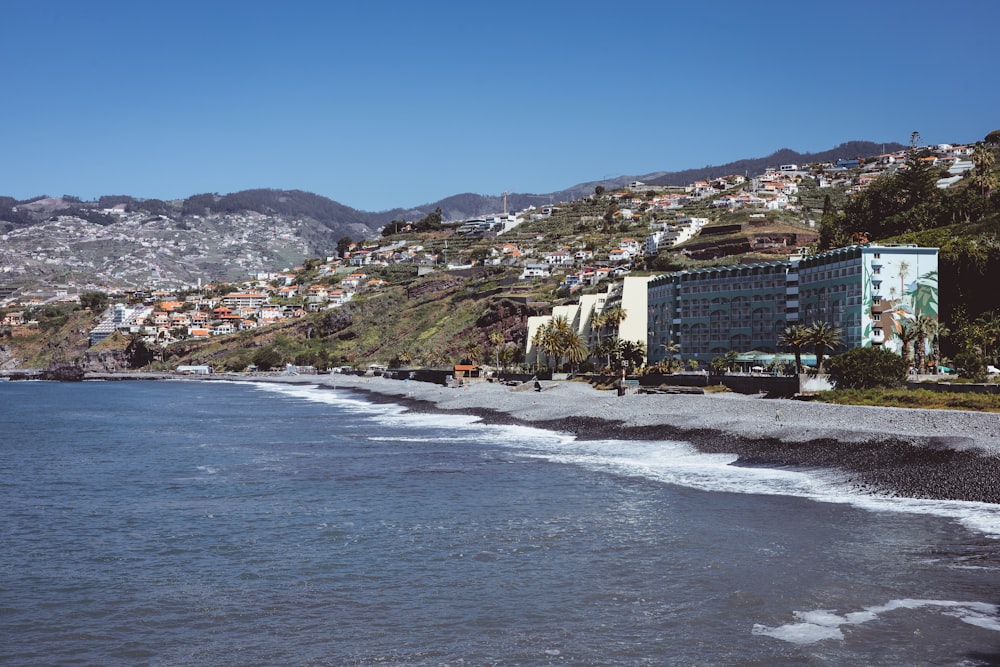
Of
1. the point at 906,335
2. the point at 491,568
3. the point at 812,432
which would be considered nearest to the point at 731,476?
the point at 812,432

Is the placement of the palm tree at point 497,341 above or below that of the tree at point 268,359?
above

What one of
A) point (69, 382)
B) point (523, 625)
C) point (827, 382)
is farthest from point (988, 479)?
point (69, 382)

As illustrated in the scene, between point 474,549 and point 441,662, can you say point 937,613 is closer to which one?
point 441,662

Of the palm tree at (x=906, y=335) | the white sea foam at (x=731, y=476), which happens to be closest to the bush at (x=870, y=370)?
the palm tree at (x=906, y=335)

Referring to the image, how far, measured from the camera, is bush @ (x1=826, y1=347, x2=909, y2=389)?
52.1 metres

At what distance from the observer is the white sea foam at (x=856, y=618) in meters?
14.0

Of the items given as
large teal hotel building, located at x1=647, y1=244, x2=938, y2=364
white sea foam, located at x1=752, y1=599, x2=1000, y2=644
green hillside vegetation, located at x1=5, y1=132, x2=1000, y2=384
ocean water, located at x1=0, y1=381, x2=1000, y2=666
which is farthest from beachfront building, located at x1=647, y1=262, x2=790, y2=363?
white sea foam, located at x1=752, y1=599, x2=1000, y2=644

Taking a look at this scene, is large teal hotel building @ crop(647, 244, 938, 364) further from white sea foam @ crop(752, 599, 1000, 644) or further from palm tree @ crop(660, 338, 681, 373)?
white sea foam @ crop(752, 599, 1000, 644)

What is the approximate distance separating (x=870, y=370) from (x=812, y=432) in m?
18.1

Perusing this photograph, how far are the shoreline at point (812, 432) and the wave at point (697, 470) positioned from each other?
2.57ft

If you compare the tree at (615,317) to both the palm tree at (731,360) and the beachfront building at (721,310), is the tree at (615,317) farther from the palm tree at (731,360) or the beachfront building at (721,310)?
the palm tree at (731,360)

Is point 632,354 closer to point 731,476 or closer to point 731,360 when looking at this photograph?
point 731,360

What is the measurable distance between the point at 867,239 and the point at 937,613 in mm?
95431

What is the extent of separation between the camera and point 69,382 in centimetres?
18275
